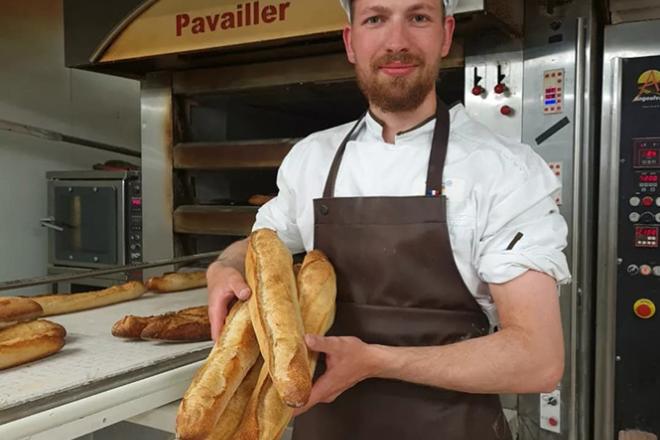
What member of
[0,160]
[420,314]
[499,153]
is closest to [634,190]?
[499,153]

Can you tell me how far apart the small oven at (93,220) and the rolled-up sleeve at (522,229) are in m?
1.96

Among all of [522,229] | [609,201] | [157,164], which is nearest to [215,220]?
[157,164]

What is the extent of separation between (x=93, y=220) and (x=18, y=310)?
1649 millimetres

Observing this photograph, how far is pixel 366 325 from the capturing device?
1256 mm

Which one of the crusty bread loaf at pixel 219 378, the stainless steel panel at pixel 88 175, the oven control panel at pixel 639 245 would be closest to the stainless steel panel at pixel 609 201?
the oven control panel at pixel 639 245

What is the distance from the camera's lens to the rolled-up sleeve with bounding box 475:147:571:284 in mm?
1084

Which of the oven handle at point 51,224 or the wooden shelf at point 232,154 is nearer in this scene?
the wooden shelf at point 232,154

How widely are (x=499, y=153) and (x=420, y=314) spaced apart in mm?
352

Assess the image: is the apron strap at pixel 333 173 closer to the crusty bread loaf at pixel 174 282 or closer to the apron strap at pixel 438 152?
the apron strap at pixel 438 152

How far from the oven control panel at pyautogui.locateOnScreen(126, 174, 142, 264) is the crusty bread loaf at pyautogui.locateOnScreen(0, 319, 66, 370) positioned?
5.31ft

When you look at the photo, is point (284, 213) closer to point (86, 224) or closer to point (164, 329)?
point (164, 329)

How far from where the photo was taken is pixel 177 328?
1.51 metres

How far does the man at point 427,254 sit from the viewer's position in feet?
3.51

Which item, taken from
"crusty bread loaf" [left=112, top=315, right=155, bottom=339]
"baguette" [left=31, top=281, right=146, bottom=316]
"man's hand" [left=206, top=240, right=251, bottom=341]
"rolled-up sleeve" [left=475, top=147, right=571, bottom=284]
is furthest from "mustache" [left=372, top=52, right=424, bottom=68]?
"baguette" [left=31, top=281, right=146, bottom=316]
